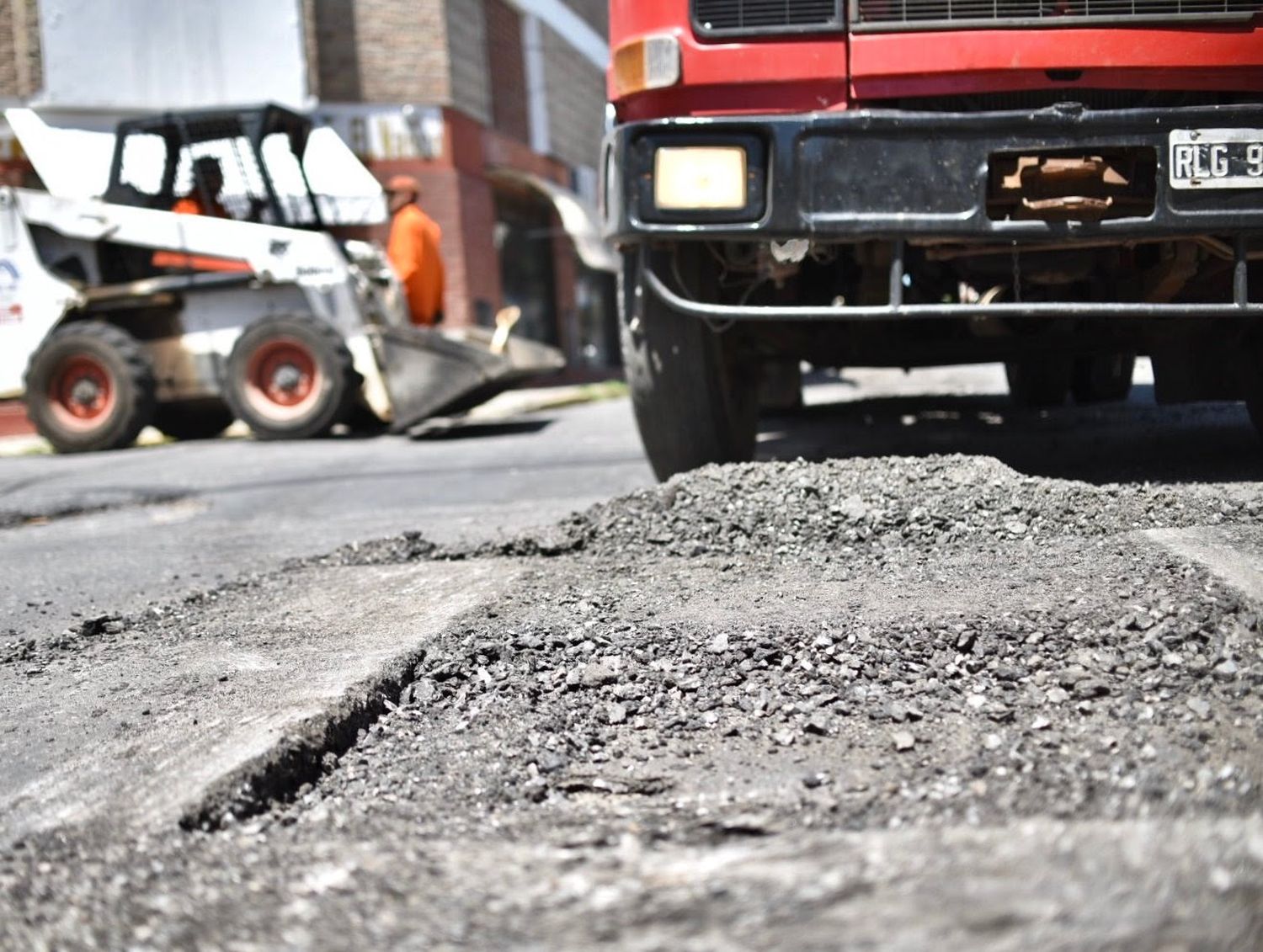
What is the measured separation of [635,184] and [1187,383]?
6.69 ft

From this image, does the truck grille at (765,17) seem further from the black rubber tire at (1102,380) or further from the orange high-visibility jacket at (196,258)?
the orange high-visibility jacket at (196,258)

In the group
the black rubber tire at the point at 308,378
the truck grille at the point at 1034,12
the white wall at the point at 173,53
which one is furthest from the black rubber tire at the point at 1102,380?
the white wall at the point at 173,53

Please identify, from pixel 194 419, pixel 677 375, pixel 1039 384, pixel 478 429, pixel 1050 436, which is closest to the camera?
pixel 677 375

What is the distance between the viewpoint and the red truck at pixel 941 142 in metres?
3.43

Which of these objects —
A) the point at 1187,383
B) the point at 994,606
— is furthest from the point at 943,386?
the point at 994,606

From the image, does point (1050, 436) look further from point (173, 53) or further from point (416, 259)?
point (173, 53)

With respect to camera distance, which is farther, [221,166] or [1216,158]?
[221,166]

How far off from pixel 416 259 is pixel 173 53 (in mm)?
7429

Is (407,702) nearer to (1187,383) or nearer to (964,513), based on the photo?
(964,513)

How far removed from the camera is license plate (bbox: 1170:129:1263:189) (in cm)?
338

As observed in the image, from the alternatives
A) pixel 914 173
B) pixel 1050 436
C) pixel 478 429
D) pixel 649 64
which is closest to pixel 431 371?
pixel 478 429

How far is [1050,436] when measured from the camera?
5801mm

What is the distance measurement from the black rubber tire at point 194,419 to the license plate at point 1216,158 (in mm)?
8444

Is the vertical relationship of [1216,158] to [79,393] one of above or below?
above
